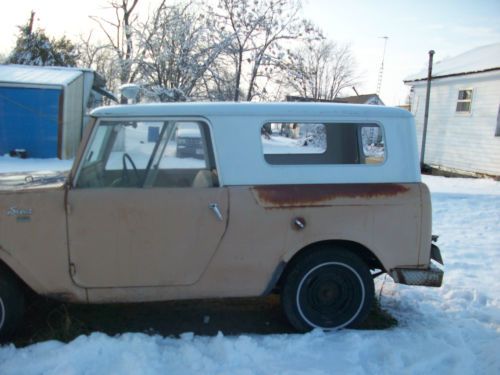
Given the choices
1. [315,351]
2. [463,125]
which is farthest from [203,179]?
[463,125]

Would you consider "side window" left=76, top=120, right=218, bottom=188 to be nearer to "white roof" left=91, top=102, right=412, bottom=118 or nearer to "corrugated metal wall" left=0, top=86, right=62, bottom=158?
"white roof" left=91, top=102, right=412, bottom=118

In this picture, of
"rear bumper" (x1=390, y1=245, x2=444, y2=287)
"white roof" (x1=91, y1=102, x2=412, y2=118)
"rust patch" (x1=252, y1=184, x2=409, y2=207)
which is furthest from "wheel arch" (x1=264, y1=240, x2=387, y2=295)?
"white roof" (x1=91, y1=102, x2=412, y2=118)

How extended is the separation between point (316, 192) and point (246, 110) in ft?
2.81

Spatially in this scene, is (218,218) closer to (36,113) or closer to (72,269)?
(72,269)

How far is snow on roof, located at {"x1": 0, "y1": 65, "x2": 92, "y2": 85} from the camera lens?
1471cm

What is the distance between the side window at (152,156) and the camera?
3311 millimetres

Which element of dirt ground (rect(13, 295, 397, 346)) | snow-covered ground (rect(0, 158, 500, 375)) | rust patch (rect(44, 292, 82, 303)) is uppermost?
rust patch (rect(44, 292, 82, 303))

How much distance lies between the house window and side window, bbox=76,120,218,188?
14.1 metres

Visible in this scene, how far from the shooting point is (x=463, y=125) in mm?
14867

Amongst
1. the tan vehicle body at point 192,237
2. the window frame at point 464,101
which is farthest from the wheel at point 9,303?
the window frame at point 464,101

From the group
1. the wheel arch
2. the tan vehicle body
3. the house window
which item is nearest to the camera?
the tan vehicle body

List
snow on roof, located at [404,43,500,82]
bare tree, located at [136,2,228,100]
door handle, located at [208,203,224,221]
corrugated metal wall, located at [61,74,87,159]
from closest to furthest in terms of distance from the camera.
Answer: door handle, located at [208,203,224,221]
snow on roof, located at [404,43,500,82]
corrugated metal wall, located at [61,74,87,159]
bare tree, located at [136,2,228,100]

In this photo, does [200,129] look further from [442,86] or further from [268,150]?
[442,86]

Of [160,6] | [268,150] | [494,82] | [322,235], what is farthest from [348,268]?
[160,6]
